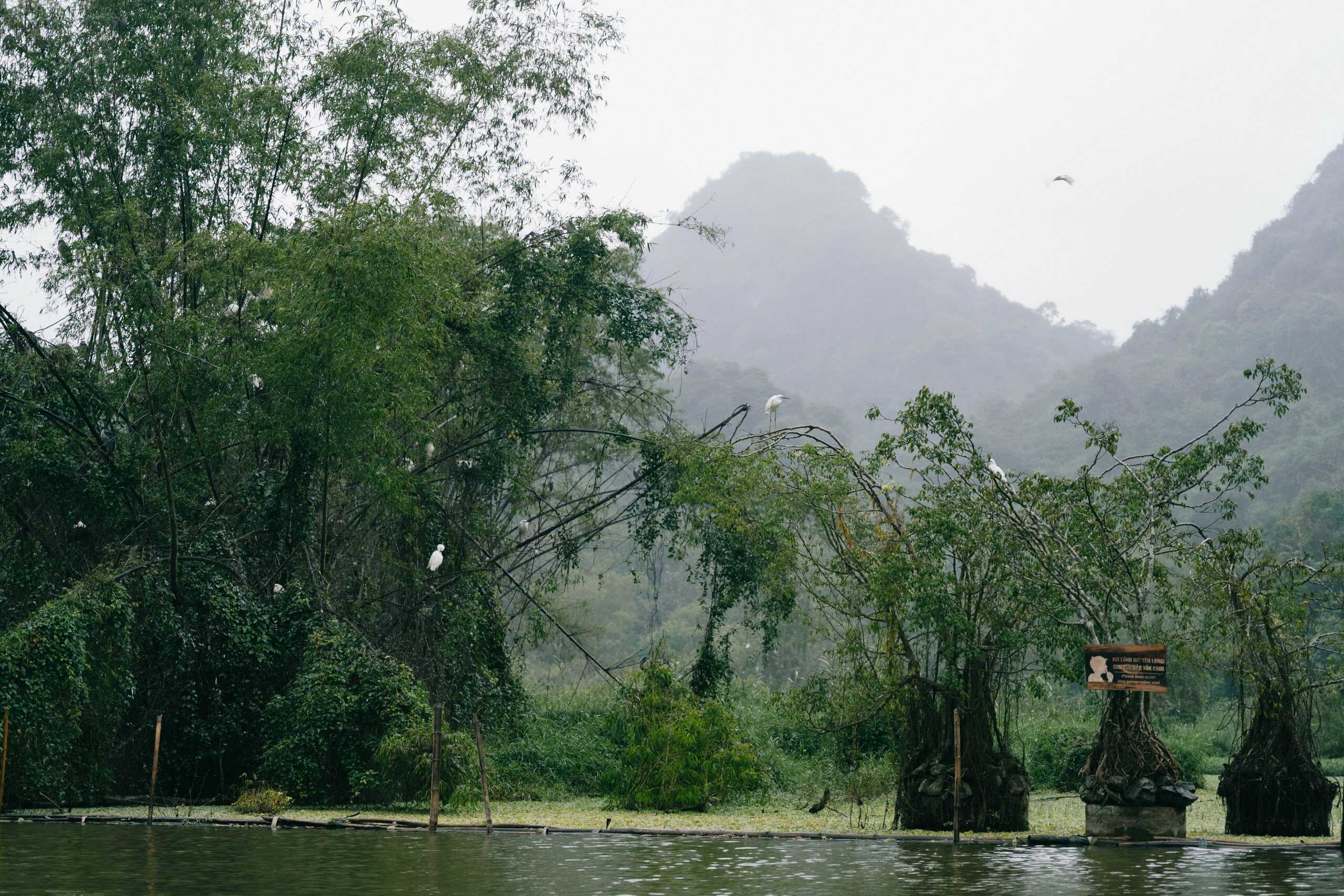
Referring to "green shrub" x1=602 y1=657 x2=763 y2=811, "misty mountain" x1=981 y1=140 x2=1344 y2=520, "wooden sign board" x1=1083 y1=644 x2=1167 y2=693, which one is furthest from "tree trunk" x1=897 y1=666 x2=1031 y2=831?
"misty mountain" x1=981 y1=140 x2=1344 y2=520

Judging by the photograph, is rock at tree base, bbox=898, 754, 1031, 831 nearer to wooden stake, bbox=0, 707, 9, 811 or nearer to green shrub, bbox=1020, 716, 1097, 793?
green shrub, bbox=1020, 716, 1097, 793

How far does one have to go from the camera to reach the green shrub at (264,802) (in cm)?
1177

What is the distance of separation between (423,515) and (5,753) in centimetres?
478

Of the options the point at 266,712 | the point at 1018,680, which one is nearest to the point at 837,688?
the point at 1018,680

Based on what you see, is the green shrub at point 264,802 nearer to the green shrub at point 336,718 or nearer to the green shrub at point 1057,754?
the green shrub at point 336,718

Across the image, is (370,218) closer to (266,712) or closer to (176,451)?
(176,451)

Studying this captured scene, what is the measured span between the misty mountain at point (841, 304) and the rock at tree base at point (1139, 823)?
4663cm

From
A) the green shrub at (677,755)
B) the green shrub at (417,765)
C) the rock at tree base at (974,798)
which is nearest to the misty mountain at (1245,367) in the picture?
the green shrub at (677,755)

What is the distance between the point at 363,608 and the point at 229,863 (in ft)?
19.3

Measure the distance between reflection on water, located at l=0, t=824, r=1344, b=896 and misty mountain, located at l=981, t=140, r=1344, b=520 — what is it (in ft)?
95.1

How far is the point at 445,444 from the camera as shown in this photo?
14.7 m

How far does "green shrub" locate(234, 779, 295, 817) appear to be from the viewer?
38.6ft

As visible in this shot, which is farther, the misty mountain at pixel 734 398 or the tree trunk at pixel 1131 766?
the misty mountain at pixel 734 398

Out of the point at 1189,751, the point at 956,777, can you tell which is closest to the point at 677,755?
the point at 956,777
